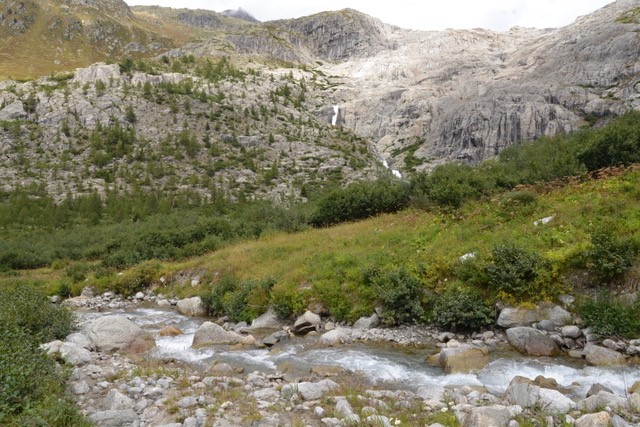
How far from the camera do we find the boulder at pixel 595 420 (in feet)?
24.0

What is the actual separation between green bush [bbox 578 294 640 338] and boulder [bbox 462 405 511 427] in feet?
20.0

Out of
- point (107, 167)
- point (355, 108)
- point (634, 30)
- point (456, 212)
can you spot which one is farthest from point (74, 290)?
point (634, 30)

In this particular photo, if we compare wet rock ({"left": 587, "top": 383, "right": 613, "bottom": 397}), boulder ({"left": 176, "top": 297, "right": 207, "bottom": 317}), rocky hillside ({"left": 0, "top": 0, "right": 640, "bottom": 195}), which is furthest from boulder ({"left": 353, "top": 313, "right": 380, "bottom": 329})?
rocky hillside ({"left": 0, "top": 0, "right": 640, "bottom": 195})

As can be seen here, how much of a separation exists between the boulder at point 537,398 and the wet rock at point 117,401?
8.44m

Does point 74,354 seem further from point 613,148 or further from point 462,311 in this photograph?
point 613,148

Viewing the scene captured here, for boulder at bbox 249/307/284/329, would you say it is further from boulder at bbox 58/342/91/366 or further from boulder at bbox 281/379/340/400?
boulder at bbox 281/379/340/400

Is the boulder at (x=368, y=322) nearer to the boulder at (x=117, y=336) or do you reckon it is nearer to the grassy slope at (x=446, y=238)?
the grassy slope at (x=446, y=238)

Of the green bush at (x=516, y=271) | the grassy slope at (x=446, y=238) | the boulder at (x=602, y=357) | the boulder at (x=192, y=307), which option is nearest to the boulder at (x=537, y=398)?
the boulder at (x=602, y=357)

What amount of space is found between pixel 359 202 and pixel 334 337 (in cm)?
1883

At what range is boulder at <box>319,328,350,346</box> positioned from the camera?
14.4 metres

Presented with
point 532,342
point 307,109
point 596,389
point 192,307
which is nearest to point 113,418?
point 596,389

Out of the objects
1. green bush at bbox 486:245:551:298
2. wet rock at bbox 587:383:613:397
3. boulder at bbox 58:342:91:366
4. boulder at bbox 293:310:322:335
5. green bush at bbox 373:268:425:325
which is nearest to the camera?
wet rock at bbox 587:383:613:397

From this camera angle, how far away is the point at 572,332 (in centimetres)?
1230

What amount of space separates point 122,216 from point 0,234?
16814 mm
